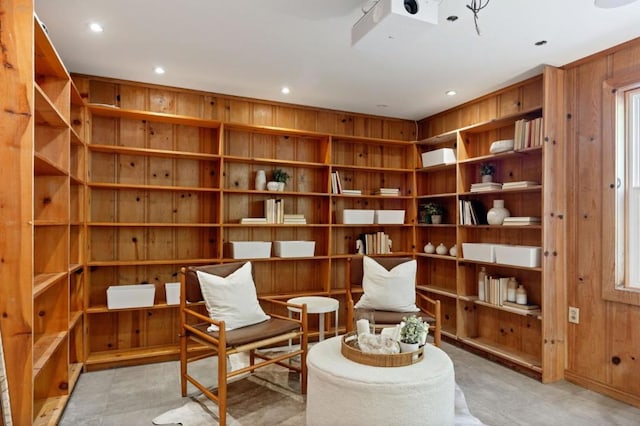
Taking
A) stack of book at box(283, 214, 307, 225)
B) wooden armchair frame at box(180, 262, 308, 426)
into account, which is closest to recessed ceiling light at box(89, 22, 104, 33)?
wooden armchair frame at box(180, 262, 308, 426)

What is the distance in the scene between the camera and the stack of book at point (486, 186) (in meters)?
3.50

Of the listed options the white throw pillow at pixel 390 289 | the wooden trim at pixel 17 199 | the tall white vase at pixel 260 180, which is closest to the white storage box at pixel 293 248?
the tall white vase at pixel 260 180

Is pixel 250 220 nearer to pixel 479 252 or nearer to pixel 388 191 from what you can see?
pixel 388 191

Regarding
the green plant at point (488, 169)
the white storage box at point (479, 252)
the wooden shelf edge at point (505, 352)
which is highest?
the green plant at point (488, 169)

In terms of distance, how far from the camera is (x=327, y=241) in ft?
13.5

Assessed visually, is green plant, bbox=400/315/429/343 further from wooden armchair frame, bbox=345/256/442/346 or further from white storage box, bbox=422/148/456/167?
white storage box, bbox=422/148/456/167

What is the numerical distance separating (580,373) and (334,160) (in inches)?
115

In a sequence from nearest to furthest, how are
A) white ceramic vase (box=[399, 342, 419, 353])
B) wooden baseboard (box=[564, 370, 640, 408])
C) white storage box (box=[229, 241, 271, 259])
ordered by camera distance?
white ceramic vase (box=[399, 342, 419, 353]) → wooden baseboard (box=[564, 370, 640, 408]) → white storage box (box=[229, 241, 271, 259])

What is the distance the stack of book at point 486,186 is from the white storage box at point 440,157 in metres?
0.43

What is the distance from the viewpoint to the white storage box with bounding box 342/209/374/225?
13.6 ft

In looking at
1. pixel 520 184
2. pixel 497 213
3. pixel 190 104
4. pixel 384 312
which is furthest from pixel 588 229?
pixel 190 104

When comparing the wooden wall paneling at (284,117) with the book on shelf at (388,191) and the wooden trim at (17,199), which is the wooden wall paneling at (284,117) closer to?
the book on shelf at (388,191)

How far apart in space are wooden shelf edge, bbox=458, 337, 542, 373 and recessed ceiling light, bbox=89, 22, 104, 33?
12.8ft

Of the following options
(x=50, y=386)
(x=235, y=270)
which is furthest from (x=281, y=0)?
(x=50, y=386)
